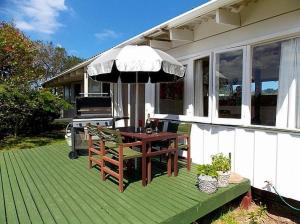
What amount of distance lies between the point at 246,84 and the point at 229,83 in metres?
0.41

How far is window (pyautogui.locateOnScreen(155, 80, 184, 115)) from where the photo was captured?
590cm

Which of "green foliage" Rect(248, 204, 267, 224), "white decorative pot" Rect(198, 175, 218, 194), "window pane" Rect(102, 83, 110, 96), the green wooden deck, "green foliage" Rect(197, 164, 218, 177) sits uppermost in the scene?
"window pane" Rect(102, 83, 110, 96)

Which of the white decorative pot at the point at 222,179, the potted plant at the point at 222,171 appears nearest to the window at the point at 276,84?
the potted plant at the point at 222,171

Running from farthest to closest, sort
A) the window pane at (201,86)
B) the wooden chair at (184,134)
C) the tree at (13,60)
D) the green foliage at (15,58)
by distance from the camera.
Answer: the tree at (13,60)
the green foliage at (15,58)
the window pane at (201,86)
the wooden chair at (184,134)

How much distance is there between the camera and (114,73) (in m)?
5.63

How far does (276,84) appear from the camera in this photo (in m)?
3.87

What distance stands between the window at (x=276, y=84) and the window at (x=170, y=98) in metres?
1.89

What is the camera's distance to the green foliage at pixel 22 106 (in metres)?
8.74

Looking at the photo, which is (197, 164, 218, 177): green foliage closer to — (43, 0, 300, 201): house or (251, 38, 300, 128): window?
(43, 0, 300, 201): house

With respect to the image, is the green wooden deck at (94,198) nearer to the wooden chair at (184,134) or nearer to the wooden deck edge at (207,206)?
the wooden deck edge at (207,206)

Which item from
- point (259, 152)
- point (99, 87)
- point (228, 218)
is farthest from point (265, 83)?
point (99, 87)

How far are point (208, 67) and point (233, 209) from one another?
2.59m

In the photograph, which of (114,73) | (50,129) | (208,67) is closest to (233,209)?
(208,67)

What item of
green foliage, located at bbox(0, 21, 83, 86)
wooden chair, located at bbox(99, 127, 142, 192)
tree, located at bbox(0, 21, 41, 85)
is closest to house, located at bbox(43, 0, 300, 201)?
wooden chair, located at bbox(99, 127, 142, 192)
